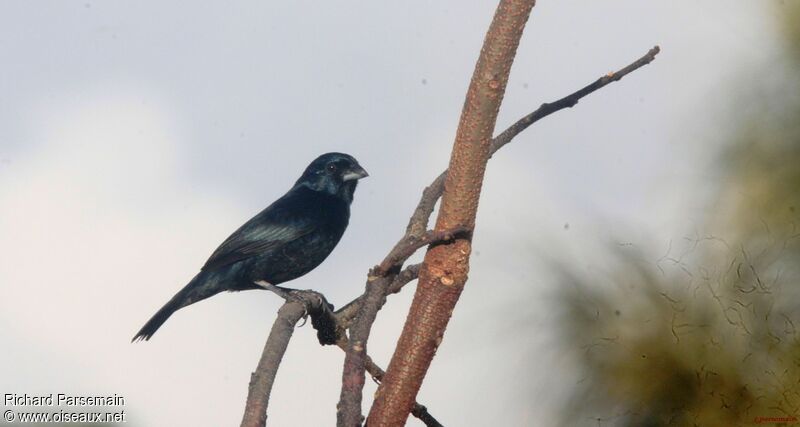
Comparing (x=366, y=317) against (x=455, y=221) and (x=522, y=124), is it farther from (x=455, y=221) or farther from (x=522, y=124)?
(x=522, y=124)

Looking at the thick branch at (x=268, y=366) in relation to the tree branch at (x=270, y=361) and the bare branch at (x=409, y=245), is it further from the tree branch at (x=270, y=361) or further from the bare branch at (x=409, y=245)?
the bare branch at (x=409, y=245)

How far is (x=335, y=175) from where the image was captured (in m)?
6.42

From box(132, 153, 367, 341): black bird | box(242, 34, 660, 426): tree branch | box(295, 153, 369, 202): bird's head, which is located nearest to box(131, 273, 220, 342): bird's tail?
box(132, 153, 367, 341): black bird

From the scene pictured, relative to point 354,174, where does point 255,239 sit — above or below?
below

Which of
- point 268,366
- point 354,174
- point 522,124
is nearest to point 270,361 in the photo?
point 268,366

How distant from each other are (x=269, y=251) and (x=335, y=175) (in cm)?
96

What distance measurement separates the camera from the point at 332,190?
6340mm

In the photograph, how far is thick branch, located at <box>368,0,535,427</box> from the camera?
5.93 ft

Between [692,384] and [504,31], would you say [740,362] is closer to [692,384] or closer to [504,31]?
[692,384]

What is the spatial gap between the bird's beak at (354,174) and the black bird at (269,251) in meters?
0.33

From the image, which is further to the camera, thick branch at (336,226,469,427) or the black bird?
the black bird

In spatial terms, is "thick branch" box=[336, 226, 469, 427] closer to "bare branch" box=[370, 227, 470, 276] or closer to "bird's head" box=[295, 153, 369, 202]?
"bare branch" box=[370, 227, 470, 276]

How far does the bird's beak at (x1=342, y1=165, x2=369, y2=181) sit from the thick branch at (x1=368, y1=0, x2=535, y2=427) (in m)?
4.47

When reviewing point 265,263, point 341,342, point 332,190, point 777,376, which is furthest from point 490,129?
point 332,190
